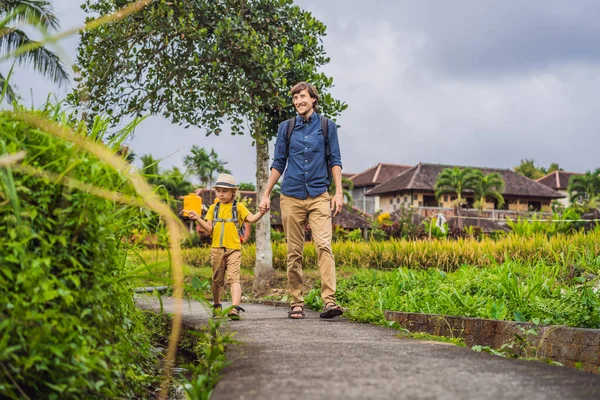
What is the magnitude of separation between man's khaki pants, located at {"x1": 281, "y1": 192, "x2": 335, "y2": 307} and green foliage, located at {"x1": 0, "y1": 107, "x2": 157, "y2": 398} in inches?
123

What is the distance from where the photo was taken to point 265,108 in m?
12.1

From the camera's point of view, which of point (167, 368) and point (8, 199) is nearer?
point (8, 199)

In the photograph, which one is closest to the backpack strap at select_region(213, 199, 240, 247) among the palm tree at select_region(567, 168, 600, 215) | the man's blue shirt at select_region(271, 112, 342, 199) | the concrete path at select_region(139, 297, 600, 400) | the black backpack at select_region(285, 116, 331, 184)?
the man's blue shirt at select_region(271, 112, 342, 199)

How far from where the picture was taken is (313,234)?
6.17m

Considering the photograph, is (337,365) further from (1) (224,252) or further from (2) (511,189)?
(2) (511,189)

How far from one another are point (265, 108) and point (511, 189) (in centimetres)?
5175

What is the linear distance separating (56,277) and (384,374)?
56.3 inches

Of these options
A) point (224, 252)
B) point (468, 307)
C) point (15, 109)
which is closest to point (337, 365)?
point (15, 109)

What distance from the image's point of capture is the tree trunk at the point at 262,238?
12453 mm

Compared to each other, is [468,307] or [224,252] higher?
[224,252]

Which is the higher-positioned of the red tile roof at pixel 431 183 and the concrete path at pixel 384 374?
the red tile roof at pixel 431 183

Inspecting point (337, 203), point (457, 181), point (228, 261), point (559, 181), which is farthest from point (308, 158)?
point (559, 181)

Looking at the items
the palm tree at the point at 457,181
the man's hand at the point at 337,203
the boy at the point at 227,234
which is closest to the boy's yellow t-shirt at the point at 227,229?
the boy at the point at 227,234

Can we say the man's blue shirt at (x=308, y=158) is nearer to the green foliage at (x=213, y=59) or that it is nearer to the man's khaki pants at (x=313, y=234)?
the man's khaki pants at (x=313, y=234)
